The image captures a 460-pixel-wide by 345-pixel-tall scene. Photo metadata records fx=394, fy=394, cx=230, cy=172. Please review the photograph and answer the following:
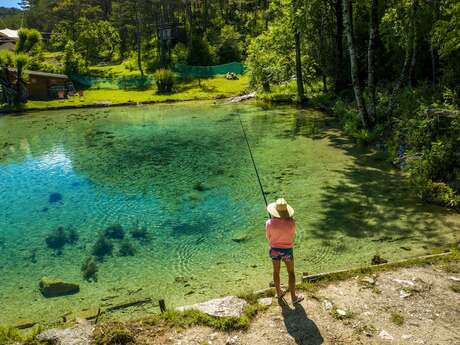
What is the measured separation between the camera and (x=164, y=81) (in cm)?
5241

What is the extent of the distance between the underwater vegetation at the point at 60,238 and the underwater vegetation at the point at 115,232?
1.15 meters

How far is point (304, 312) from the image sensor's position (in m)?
8.54

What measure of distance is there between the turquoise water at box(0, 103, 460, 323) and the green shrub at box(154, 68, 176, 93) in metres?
24.0

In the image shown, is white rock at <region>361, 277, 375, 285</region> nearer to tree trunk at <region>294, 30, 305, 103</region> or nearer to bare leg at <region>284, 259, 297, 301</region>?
bare leg at <region>284, 259, 297, 301</region>

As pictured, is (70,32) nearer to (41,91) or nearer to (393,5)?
(41,91)

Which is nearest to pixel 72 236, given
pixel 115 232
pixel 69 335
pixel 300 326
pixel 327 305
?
pixel 115 232

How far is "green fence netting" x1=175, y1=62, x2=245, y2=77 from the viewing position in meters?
59.8

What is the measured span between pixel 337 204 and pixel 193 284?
704 cm

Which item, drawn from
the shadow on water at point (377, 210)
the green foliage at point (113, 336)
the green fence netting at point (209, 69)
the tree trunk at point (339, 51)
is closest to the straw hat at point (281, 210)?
the green foliage at point (113, 336)

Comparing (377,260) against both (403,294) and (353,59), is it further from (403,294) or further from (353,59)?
(353,59)

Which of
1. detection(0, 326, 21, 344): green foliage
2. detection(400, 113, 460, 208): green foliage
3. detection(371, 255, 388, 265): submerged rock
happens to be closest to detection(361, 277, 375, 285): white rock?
detection(371, 255, 388, 265): submerged rock

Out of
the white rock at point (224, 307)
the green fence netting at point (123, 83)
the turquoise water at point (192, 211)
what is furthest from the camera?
the green fence netting at point (123, 83)

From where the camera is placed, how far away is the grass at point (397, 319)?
800 cm

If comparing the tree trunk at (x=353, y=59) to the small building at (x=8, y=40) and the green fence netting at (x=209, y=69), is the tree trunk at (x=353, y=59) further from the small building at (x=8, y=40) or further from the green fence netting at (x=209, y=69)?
the small building at (x=8, y=40)
